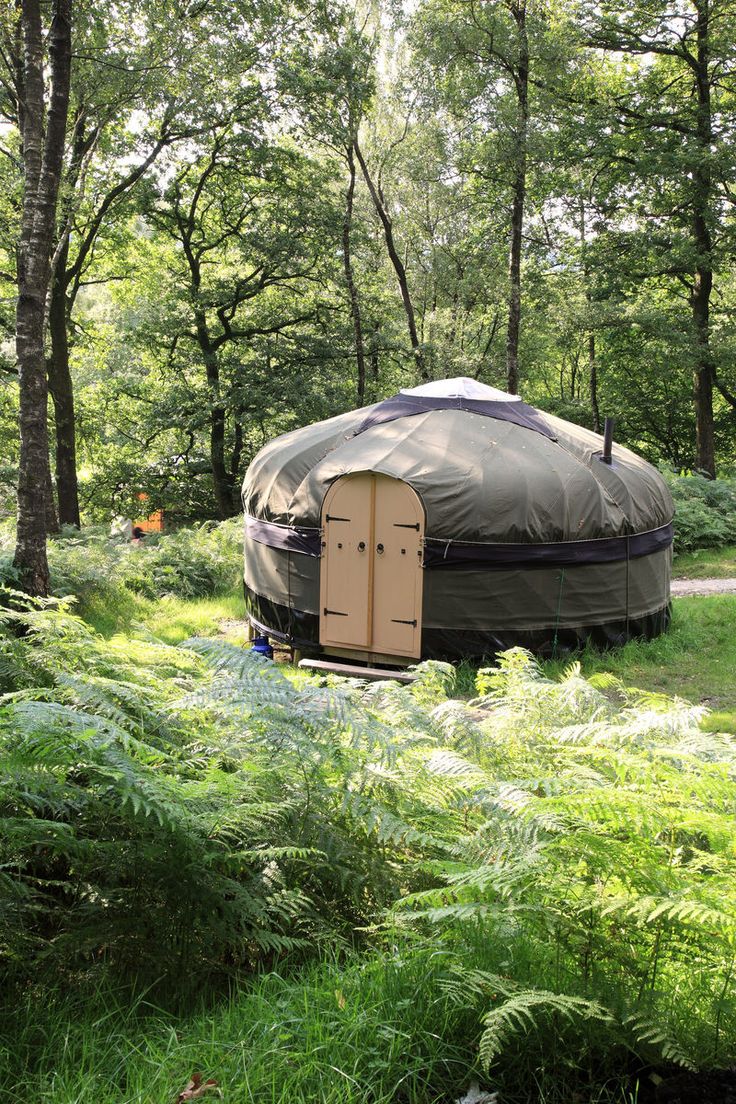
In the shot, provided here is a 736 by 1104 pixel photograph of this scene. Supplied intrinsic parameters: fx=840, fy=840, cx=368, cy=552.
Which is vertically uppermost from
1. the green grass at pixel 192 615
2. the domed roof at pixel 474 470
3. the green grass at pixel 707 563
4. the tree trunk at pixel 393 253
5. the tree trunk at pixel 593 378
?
the tree trunk at pixel 393 253

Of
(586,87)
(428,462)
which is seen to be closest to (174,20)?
(428,462)

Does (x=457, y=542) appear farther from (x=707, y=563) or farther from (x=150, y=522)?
(x=150, y=522)

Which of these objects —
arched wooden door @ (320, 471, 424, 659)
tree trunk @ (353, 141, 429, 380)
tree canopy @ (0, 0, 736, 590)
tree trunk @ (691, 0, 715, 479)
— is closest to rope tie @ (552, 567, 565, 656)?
arched wooden door @ (320, 471, 424, 659)

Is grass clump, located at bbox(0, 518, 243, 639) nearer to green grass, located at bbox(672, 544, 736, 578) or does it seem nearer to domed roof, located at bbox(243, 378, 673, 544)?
domed roof, located at bbox(243, 378, 673, 544)

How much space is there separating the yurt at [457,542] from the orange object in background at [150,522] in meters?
11.9

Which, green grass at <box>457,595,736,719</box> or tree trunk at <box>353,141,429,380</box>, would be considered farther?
tree trunk at <box>353,141,429,380</box>

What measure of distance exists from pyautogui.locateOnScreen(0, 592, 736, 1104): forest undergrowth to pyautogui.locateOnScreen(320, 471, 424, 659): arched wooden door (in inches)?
199

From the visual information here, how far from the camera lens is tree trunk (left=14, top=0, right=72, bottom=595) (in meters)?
6.90

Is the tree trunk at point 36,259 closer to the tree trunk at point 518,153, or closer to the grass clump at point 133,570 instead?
the grass clump at point 133,570

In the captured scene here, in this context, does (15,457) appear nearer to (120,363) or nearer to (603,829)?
(120,363)

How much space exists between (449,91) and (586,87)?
19.0 feet

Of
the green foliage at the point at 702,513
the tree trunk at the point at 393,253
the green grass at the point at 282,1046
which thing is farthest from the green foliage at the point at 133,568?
the tree trunk at the point at 393,253

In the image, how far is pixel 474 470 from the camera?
7930 mm

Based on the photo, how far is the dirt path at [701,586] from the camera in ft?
37.2
